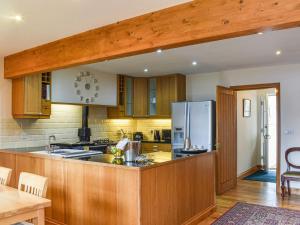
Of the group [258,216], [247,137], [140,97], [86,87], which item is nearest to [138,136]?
[140,97]

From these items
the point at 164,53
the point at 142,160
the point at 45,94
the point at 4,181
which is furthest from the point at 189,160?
the point at 45,94

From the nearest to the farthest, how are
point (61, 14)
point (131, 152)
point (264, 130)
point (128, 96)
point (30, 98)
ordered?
point (61, 14) < point (131, 152) < point (30, 98) < point (128, 96) < point (264, 130)

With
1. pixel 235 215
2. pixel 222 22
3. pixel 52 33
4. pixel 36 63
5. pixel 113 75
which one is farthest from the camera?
pixel 113 75

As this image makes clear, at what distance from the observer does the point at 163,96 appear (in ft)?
21.0

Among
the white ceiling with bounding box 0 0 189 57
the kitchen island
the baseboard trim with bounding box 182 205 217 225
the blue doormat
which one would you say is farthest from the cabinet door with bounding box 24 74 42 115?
the blue doormat

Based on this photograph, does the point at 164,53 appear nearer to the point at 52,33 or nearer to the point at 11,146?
the point at 52,33

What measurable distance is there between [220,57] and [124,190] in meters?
2.93

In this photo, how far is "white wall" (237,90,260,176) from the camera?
677cm

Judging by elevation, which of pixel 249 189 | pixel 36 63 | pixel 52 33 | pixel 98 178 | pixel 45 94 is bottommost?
pixel 249 189

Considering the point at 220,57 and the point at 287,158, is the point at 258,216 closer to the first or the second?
the point at 287,158

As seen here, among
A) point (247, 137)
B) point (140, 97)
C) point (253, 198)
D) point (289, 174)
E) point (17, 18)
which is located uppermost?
point (17, 18)

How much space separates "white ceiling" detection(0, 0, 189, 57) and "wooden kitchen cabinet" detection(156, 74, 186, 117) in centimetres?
330

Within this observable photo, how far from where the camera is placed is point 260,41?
3779 mm

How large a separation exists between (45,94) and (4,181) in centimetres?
224
